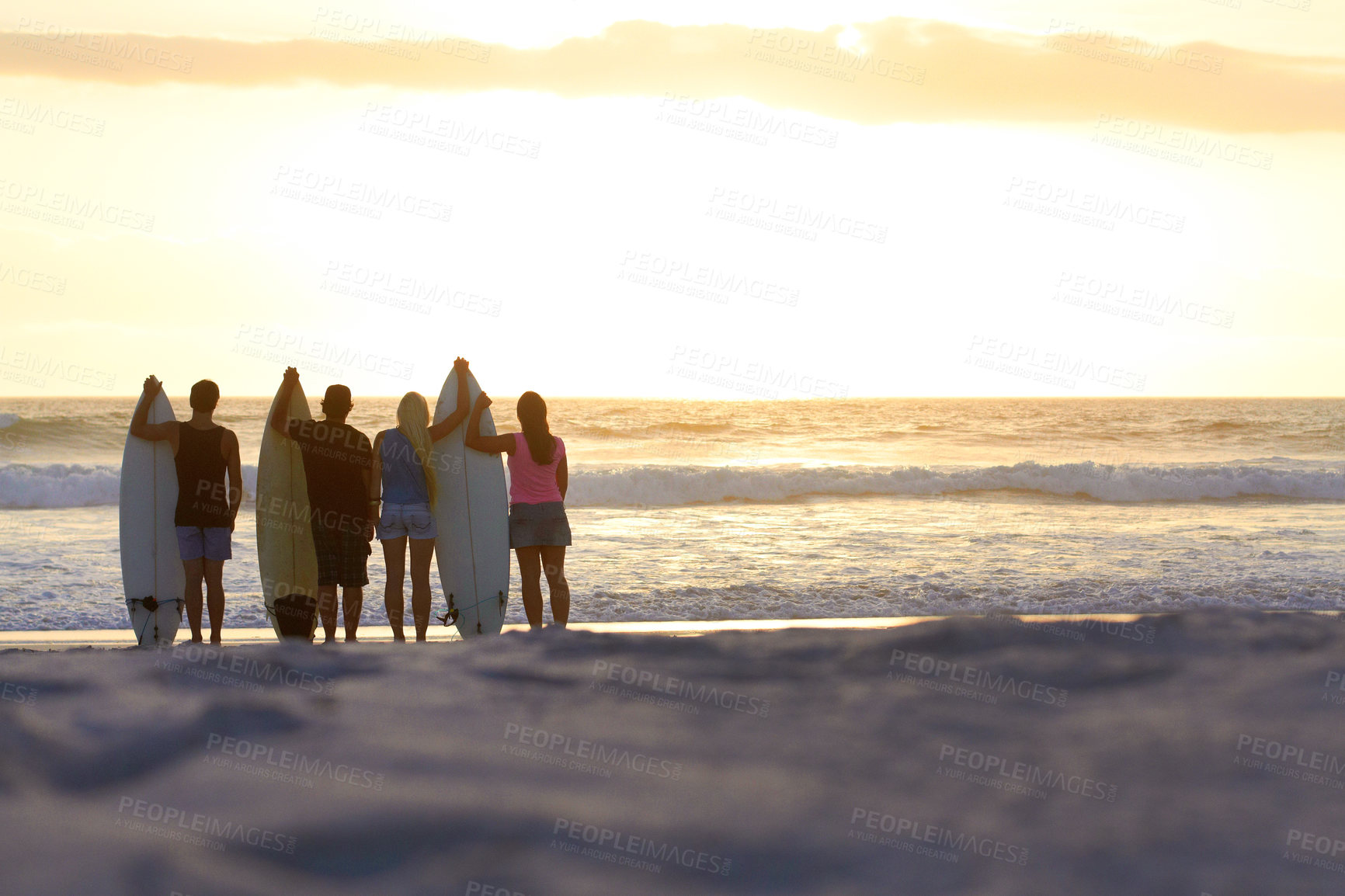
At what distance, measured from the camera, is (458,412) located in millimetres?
6059

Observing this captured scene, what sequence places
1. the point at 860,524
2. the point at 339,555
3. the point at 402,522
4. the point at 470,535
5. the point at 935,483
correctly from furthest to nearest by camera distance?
the point at 935,483, the point at 860,524, the point at 470,535, the point at 402,522, the point at 339,555

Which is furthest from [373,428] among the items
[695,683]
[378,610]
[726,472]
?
[695,683]

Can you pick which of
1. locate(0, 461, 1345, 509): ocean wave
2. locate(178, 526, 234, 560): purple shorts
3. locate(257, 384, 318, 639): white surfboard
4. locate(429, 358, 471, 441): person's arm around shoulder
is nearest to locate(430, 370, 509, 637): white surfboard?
locate(429, 358, 471, 441): person's arm around shoulder

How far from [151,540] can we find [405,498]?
1922 millimetres

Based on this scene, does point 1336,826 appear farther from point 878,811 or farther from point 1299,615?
point 1299,615

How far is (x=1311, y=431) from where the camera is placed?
98.2 ft

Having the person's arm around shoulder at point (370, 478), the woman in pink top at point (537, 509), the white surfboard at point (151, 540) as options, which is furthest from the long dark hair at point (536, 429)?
the white surfboard at point (151, 540)

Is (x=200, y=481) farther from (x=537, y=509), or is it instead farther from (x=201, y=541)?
(x=537, y=509)

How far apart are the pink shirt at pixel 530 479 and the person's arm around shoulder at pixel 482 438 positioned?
0.37 feet

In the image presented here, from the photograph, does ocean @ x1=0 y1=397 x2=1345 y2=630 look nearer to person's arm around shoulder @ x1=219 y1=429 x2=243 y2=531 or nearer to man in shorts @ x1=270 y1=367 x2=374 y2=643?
person's arm around shoulder @ x1=219 y1=429 x2=243 y2=531

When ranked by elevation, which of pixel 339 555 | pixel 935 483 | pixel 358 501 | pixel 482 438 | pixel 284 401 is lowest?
pixel 935 483

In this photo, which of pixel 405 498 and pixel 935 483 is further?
pixel 935 483

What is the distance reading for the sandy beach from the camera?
2.40m

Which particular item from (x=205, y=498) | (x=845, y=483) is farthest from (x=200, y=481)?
(x=845, y=483)
